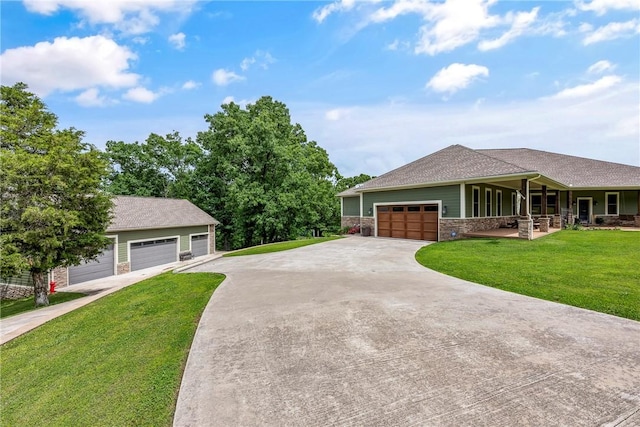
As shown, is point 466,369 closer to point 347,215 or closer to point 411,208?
point 411,208

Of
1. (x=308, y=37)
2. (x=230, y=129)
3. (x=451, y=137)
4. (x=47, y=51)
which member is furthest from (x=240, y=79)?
(x=451, y=137)

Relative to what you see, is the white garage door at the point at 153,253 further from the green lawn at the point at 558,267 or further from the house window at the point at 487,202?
the house window at the point at 487,202

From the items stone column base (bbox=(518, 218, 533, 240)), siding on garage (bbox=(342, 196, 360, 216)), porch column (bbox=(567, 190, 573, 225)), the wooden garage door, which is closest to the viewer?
stone column base (bbox=(518, 218, 533, 240))

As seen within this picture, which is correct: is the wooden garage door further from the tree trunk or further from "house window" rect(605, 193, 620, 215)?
the tree trunk

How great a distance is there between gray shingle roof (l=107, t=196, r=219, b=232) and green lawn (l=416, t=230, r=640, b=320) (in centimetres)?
1583

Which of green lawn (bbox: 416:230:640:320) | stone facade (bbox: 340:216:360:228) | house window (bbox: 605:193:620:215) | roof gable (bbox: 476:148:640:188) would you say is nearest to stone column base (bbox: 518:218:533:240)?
green lawn (bbox: 416:230:640:320)

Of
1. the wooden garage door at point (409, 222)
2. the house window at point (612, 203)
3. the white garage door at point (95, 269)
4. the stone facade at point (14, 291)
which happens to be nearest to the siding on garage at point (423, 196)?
the wooden garage door at point (409, 222)

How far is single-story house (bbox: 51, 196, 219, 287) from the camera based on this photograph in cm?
1500

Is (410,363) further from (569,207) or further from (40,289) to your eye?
(569,207)

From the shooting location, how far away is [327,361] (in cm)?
327

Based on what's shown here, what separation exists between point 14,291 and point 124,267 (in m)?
4.35

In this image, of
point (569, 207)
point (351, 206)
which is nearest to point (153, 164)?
point (351, 206)

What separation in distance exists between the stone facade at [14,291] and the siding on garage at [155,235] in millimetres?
3715

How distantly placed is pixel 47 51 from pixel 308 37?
10732 millimetres
